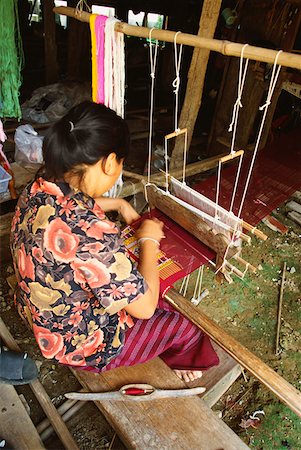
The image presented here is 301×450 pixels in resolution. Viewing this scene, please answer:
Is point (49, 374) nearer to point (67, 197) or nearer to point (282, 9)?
point (67, 197)

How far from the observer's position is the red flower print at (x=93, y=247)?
4.11 feet

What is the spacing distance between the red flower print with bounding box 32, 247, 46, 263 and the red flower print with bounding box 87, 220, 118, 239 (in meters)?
0.19

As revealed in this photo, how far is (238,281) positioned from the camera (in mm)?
3260

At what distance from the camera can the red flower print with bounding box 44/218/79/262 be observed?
124 centimetres

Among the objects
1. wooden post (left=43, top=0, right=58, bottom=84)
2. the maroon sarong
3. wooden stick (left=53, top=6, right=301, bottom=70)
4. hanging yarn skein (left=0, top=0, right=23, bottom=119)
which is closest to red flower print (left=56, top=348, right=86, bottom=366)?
the maroon sarong

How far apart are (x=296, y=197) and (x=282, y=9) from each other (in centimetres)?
208

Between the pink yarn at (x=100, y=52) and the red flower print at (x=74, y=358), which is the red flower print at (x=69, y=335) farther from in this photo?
the pink yarn at (x=100, y=52)

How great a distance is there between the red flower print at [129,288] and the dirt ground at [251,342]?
1.26m

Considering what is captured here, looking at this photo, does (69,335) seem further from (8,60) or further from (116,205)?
(8,60)

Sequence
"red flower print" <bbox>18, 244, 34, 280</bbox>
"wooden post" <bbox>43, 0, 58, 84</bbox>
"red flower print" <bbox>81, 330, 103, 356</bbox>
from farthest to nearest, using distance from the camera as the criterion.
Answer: "wooden post" <bbox>43, 0, 58, 84</bbox>
"red flower print" <bbox>81, 330, 103, 356</bbox>
"red flower print" <bbox>18, 244, 34, 280</bbox>

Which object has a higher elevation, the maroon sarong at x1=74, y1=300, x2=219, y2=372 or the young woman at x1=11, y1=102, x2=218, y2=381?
the young woman at x1=11, y1=102, x2=218, y2=381

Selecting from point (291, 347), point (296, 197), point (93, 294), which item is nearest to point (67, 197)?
point (93, 294)

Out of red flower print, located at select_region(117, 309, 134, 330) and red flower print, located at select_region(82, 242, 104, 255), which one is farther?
red flower print, located at select_region(117, 309, 134, 330)

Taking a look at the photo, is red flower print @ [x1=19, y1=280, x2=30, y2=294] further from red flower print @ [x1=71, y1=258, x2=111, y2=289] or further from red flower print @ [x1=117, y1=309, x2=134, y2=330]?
red flower print @ [x1=117, y1=309, x2=134, y2=330]
